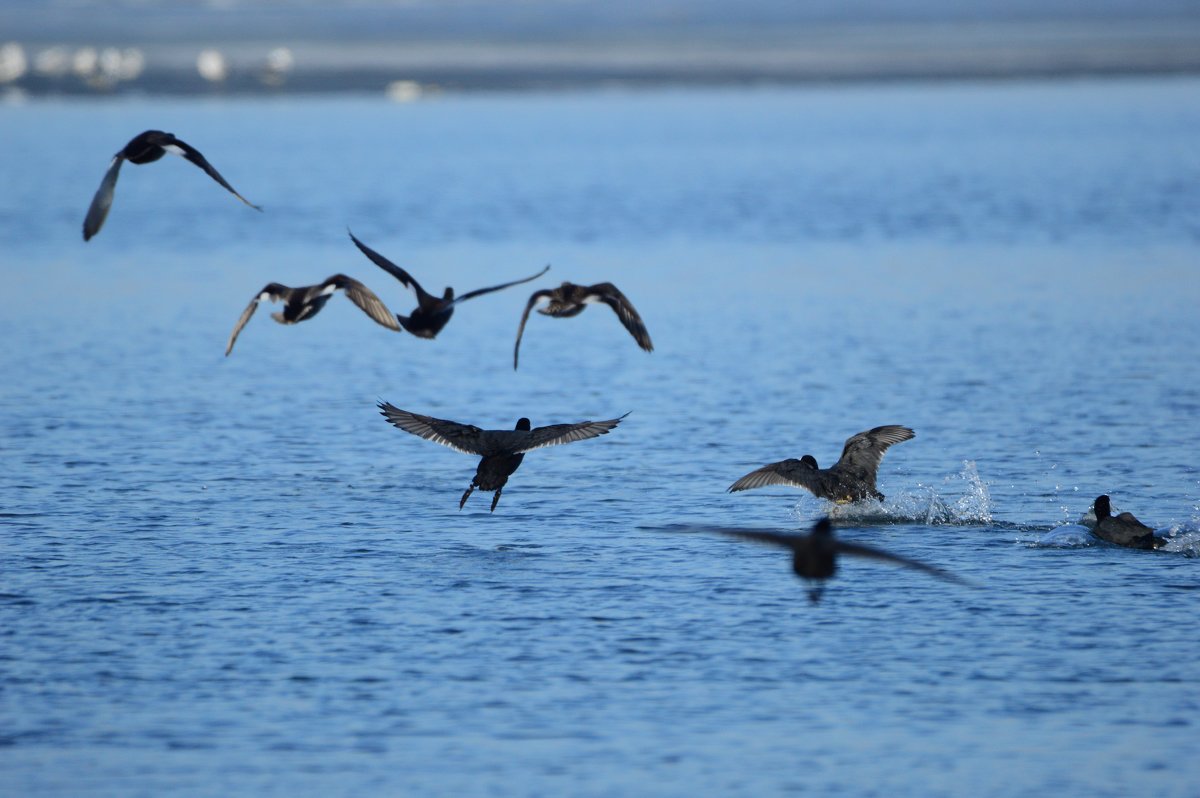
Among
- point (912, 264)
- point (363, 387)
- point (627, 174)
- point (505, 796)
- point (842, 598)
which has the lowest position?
point (505, 796)

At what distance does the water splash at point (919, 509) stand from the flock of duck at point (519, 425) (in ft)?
0.45

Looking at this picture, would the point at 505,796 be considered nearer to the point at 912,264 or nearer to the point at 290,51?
the point at 912,264

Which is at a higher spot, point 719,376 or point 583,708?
point 719,376

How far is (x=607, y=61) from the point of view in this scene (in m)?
92.2

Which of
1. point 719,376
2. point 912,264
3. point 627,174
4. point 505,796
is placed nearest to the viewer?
point 505,796

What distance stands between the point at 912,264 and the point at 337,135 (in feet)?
136

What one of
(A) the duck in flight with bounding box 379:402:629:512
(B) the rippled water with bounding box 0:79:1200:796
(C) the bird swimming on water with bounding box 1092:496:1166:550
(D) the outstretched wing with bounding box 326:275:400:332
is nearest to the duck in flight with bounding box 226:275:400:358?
(D) the outstretched wing with bounding box 326:275:400:332

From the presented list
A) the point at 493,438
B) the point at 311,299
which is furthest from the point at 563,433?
the point at 311,299

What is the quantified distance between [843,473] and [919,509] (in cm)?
74

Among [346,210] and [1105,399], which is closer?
[1105,399]

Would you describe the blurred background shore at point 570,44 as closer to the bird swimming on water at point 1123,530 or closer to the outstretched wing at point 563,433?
the outstretched wing at point 563,433

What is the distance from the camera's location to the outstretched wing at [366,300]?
13.5m

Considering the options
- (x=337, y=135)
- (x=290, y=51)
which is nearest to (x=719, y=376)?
(x=337, y=135)

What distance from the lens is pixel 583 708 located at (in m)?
10.5
